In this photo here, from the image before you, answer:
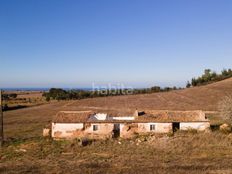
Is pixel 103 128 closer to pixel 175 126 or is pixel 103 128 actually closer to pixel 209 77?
pixel 175 126

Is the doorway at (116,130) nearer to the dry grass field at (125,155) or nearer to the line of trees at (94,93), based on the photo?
the dry grass field at (125,155)

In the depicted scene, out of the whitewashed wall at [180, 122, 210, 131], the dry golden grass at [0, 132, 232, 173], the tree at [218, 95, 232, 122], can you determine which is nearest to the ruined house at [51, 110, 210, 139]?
the whitewashed wall at [180, 122, 210, 131]

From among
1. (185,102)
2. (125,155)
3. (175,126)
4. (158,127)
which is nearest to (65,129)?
(158,127)

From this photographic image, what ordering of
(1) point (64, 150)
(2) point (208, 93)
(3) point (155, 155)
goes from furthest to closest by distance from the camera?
(2) point (208, 93) → (1) point (64, 150) → (3) point (155, 155)

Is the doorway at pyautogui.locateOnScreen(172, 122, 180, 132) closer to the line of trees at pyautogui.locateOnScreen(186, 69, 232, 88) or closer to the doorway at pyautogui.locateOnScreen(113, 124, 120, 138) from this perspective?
the doorway at pyautogui.locateOnScreen(113, 124, 120, 138)

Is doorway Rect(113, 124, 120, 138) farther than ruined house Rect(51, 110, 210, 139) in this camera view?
Yes

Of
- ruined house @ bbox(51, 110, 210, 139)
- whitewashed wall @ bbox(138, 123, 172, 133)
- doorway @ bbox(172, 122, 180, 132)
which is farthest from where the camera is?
doorway @ bbox(172, 122, 180, 132)

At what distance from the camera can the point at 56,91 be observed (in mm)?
101500

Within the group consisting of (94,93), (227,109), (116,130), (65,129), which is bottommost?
(116,130)

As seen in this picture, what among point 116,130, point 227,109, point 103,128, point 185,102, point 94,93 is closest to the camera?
point 103,128

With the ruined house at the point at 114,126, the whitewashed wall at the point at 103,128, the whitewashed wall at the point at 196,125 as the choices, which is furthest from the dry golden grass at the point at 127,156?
the whitewashed wall at the point at 103,128

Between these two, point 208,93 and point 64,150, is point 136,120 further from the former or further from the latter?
point 208,93

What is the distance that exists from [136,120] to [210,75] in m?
80.5

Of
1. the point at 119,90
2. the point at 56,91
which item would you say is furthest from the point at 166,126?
the point at 56,91
